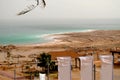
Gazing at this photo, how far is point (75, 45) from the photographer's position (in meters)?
7.55

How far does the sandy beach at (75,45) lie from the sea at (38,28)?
0.09m

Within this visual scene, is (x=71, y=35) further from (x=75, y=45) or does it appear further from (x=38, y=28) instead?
(x=38, y=28)

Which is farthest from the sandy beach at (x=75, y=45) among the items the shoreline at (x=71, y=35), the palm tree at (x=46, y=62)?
the palm tree at (x=46, y=62)

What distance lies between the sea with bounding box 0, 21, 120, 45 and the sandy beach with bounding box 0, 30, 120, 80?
0.09m

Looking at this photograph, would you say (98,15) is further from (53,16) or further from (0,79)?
(0,79)

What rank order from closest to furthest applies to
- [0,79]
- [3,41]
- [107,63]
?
[107,63]
[0,79]
[3,41]

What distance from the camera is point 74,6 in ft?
24.5

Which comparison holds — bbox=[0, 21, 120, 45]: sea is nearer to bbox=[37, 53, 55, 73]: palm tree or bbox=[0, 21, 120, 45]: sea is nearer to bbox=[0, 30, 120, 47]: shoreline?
bbox=[0, 30, 120, 47]: shoreline

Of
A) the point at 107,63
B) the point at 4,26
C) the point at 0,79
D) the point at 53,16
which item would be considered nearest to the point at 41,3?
the point at 53,16

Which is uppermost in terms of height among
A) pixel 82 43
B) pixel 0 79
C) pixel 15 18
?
pixel 15 18

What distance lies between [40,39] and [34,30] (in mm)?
224

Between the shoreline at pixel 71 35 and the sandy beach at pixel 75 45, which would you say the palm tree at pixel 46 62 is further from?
the shoreline at pixel 71 35

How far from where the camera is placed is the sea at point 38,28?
725 centimetres

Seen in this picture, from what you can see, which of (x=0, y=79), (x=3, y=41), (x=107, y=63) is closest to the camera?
(x=107, y=63)
